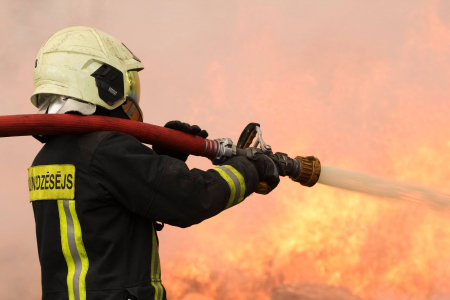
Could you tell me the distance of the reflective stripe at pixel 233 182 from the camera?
271 centimetres

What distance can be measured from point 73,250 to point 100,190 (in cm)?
33

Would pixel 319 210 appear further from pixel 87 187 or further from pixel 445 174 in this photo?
pixel 87 187

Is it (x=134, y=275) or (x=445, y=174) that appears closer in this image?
(x=134, y=275)

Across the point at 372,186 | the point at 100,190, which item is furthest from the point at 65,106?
the point at 372,186

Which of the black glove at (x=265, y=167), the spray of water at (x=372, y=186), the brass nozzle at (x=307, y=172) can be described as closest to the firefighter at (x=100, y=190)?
the black glove at (x=265, y=167)

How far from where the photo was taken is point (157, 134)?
2.83m

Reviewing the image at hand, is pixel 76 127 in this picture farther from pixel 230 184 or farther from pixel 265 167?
pixel 265 167

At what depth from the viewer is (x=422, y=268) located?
591 cm

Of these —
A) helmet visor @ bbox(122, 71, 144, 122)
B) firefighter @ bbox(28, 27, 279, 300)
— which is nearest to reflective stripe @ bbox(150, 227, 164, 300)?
firefighter @ bbox(28, 27, 279, 300)

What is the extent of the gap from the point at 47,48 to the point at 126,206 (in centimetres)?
96

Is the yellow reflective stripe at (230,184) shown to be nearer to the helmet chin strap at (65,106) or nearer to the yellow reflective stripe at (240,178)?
the yellow reflective stripe at (240,178)

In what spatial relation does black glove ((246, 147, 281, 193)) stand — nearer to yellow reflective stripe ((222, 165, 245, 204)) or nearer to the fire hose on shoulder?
the fire hose on shoulder

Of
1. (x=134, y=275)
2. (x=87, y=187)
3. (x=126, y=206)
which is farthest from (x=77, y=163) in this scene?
(x=134, y=275)

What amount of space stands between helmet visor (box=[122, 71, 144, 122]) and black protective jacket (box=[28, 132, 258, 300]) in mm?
362
